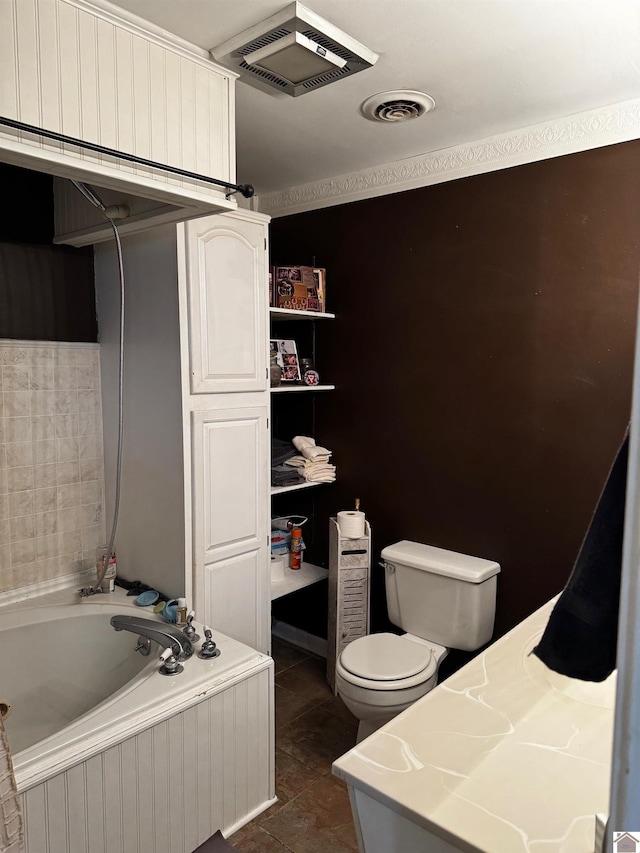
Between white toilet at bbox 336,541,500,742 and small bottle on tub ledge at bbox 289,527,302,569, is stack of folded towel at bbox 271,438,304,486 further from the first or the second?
white toilet at bbox 336,541,500,742

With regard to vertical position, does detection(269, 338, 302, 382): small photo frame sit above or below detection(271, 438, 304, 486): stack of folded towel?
above

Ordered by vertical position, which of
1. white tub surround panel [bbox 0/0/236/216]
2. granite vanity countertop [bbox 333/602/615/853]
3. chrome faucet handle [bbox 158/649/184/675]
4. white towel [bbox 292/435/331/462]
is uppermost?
white tub surround panel [bbox 0/0/236/216]

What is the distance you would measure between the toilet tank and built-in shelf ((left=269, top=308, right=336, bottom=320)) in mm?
1145

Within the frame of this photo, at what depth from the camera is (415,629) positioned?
2615 mm

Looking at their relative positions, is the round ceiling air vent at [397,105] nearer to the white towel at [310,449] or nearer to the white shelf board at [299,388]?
the white shelf board at [299,388]

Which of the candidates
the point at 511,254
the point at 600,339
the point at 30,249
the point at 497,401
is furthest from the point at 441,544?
the point at 30,249

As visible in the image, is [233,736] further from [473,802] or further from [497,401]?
[497,401]

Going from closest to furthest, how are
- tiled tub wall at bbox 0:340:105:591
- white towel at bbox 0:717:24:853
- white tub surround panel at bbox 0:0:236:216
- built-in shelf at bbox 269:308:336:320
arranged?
white towel at bbox 0:717:24:853 < white tub surround panel at bbox 0:0:236:216 < tiled tub wall at bbox 0:340:105:591 < built-in shelf at bbox 269:308:336:320

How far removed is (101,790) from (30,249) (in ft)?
6.40

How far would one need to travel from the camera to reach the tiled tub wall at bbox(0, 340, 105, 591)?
2.40 metres

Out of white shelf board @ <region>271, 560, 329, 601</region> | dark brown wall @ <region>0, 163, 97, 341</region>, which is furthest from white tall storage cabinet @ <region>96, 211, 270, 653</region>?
white shelf board @ <region>271, 560, 329, 601</region>

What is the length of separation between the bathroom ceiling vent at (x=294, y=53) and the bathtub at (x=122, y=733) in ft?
6.25

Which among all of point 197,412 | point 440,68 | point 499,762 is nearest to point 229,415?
point 197,412

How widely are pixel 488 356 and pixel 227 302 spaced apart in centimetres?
110
